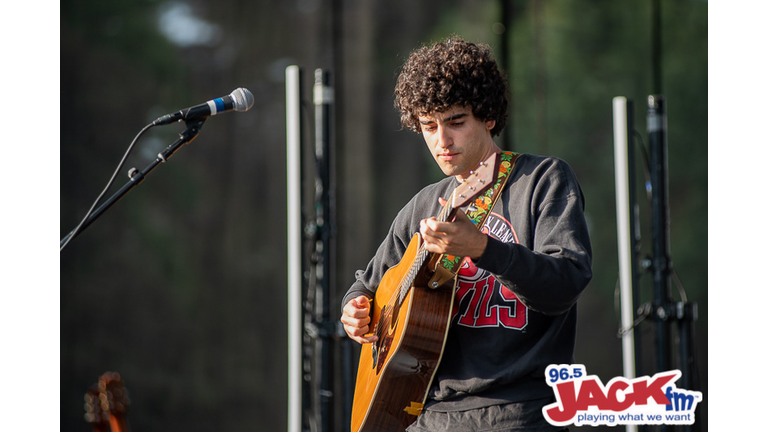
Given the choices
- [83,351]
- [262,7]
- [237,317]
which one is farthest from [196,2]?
[83,351]

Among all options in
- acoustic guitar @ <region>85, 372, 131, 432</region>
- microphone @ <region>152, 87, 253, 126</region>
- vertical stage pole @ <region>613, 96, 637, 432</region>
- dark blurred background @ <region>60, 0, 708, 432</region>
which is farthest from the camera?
dark blurred background @ <region>60, 0, 708, 432</region>

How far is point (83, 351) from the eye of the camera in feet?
12.3

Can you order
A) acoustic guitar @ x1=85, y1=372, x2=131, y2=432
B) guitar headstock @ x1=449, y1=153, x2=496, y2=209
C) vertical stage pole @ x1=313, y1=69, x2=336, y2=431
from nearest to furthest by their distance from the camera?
guitar headstock @ x1=449, y1=153, x2=496, y2=209 → acoustic guitar @ x1=85, y1=372, x2=131, y2=432 → vertical stage pole @ x1=313, y1=69, x2=336, y2=431

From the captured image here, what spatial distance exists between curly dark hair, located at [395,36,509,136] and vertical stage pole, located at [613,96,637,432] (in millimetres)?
1415

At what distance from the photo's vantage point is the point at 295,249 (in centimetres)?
304

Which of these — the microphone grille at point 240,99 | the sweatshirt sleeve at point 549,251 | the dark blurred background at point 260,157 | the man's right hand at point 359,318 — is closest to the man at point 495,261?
the sweatshirt sleeve at point 549,251

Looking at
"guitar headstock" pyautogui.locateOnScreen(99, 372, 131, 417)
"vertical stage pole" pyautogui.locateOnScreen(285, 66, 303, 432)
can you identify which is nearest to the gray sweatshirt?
"guitar headstock" pyautogui.locateOnScreen(99, 372, 131, 417)

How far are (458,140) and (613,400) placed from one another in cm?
111

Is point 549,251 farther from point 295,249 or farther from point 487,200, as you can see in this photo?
point 295,249

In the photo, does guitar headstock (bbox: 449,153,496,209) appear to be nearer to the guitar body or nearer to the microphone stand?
the guitar body

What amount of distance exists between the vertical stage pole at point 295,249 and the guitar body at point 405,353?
4.11 feet

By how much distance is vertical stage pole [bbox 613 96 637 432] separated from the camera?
9.92 ft

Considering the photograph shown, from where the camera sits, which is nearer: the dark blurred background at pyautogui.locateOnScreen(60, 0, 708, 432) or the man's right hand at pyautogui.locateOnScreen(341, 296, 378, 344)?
the man's right hand at pyautogui.locateOnScreen(341, 296, 378, 344)

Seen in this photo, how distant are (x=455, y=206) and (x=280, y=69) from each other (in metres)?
2.83
